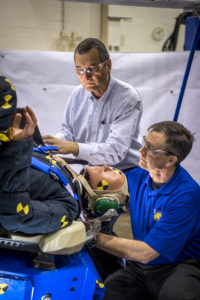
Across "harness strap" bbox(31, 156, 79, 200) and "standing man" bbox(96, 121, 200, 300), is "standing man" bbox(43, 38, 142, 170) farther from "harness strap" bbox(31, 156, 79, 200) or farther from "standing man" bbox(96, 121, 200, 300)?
"harness strap" bbox(31, 156, 79, 200)

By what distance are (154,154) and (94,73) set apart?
2.81 ft

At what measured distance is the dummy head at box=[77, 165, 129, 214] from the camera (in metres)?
1.35

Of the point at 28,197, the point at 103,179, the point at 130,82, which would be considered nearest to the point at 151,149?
the point at 103,179

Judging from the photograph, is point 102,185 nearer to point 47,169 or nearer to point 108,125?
point 47,169

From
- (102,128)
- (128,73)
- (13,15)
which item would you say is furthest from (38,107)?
(13,15)

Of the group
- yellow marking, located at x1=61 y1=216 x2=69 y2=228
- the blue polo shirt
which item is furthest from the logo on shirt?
yellow marking, located at x1=61 y1=216 x2=69 y2=228

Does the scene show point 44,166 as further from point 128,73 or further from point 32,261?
point 128,73

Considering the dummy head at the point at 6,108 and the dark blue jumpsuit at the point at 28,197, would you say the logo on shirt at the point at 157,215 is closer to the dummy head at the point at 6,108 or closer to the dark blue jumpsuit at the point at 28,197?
the dark blue jumpsuit at the point at 28,197

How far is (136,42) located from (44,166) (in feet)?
14.7

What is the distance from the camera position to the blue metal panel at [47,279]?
3.18ft

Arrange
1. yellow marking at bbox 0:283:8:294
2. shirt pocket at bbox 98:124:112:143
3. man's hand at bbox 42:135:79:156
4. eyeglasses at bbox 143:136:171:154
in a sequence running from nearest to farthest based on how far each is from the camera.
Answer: yellow marking at bbox 0:283:8:294 → eyeglasses at bbox 143:136:171:154 → man's hand at bbox 42:135:79:156 → shirt pocket at bbox 98:124:112:143

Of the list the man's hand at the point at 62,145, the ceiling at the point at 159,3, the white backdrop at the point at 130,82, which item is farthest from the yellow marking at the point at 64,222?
the white backdrop at the point at 130,82

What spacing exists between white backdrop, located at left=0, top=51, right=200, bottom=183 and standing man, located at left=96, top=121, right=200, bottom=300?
5.02 ft

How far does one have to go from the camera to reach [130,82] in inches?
124
